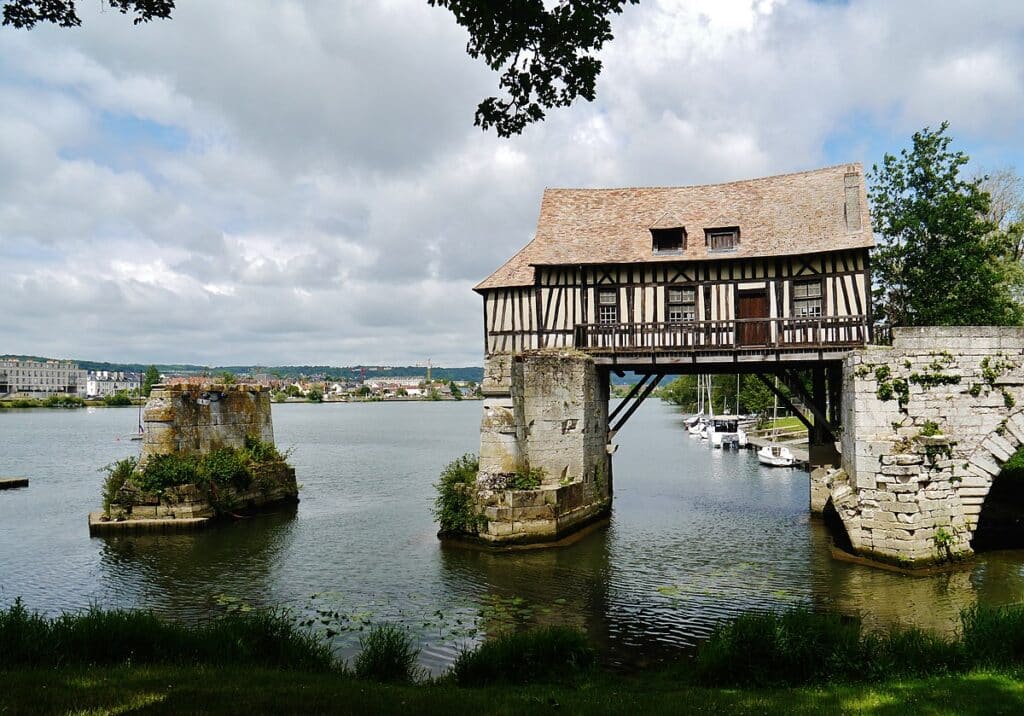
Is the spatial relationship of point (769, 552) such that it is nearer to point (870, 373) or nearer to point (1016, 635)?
point (870, 373)

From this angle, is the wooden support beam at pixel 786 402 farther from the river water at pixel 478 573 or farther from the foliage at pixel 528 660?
the foliage at pixel 528 660

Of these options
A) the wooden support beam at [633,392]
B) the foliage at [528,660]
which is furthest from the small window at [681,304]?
the foliage at [528,660]

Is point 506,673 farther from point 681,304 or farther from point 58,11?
point 681,304

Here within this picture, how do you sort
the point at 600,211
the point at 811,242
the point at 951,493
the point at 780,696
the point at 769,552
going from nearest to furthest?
the point at 780,696, the point at 951,493, the point at 769,552, the point at 811,242, the point at 600,211

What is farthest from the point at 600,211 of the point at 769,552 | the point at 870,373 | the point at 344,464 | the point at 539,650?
the point at 344,464

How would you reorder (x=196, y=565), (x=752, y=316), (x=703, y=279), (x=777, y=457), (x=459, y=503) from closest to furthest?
1. (x=196, y=565)
2. (x=459, y=503)
3. (x=752, y=316)
4. (x=703, y=279)
5. (x=777, y=457)

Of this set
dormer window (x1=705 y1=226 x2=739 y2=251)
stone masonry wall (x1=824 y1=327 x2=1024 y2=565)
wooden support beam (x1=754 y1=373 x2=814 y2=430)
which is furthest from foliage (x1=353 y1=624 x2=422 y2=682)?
dormer window (x1=705 y1=226 x2=739 y2=251)

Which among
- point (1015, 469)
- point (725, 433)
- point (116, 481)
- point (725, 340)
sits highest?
point (725, 340)

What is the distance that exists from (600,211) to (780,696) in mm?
16164

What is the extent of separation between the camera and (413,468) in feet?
112

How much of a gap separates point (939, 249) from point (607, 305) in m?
11.6

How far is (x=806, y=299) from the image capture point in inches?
707

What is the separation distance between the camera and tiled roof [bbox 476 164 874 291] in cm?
1798

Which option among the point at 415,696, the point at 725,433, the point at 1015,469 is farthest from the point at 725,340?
the point at 725,433
